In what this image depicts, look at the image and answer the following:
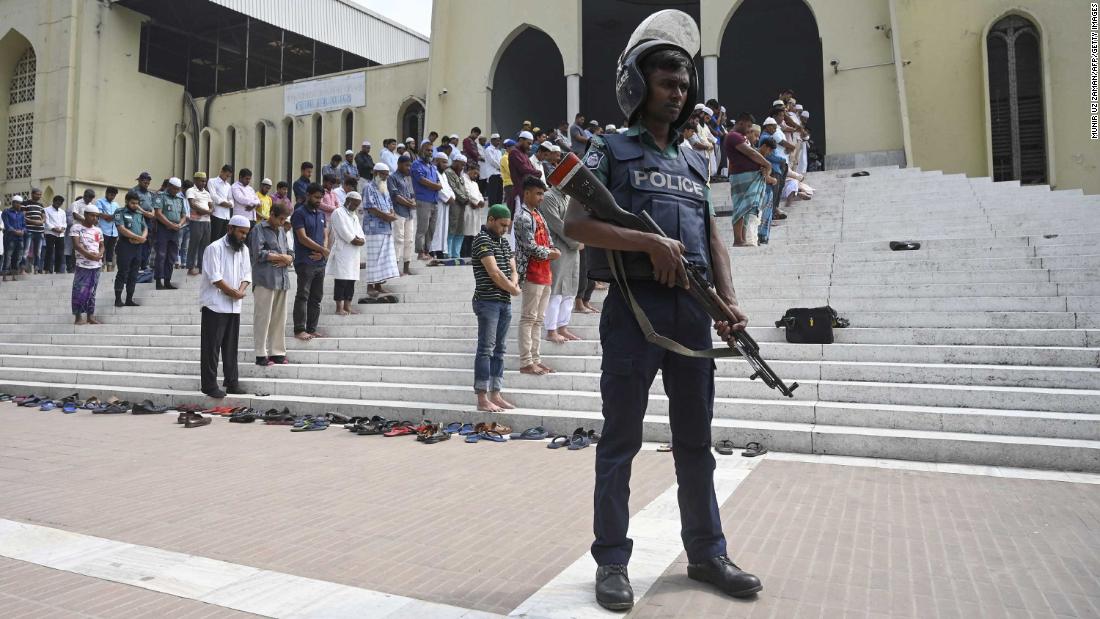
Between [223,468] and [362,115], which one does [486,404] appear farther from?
[362,115]

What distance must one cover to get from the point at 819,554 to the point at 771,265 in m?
6.22

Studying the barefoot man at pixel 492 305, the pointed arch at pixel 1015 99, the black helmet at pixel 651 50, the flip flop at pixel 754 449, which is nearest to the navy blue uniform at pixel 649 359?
the black helmet at pixel 651 50

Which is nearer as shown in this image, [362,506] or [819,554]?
[819,554]

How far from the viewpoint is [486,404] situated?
263 inches

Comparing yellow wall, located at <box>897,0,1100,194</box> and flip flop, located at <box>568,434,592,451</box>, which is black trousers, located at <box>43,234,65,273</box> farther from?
yellow wall, located at <box>897,0,1100,194</box>

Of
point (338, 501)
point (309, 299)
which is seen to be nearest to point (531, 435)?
point (338, 501)

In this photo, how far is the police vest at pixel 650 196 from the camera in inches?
111

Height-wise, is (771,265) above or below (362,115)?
below

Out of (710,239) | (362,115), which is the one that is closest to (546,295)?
(710,239)

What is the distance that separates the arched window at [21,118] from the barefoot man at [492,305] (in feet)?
89.1

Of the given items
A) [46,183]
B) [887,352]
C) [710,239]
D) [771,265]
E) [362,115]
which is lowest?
[887,352]

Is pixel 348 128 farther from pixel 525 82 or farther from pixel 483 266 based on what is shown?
pixel 483 266

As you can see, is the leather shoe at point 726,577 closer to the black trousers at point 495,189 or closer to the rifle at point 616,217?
the rifle at point 616,217

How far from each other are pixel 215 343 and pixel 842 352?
669 centimetres
